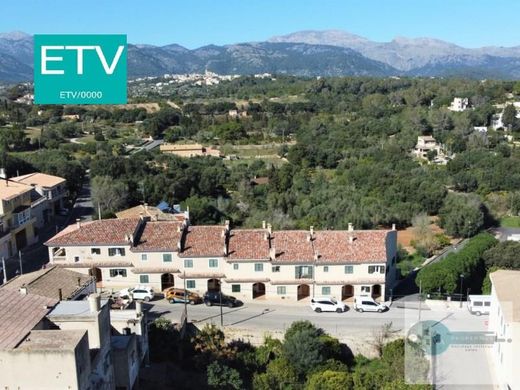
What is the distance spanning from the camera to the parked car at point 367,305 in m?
28.7

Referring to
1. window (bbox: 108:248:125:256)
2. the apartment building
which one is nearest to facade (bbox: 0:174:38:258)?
window (bbox: 108:248:125:256)

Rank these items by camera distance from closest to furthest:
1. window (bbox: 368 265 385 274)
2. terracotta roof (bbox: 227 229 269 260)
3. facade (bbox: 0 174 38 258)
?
window (bbox: 368 265 385 274), terracotta roof (bbox: 227 229 269 260), facade (bbox: 0 174 38 258)

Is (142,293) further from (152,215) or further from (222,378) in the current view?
(152,215)

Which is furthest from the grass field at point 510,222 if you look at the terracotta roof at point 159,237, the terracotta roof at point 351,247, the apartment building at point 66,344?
the apartment building at point 66,344

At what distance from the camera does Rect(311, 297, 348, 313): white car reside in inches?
1126

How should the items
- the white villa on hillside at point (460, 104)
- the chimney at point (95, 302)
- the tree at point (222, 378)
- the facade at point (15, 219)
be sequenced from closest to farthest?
the chimney at point (95, 302) → the tree at point (222, 378) → the facade at point (15, 219) → the white villa on hillside at point (460, 104)

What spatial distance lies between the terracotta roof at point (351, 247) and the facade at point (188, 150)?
47.9m

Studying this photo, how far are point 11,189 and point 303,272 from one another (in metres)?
22.5

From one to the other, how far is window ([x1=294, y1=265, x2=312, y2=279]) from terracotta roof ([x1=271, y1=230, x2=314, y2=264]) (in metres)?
0.42

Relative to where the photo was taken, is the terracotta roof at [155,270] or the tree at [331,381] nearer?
the tree at [331,381]

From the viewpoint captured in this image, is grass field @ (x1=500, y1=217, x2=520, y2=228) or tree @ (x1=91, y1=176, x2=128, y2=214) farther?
grass field @ (x1=500, y1=217, x2=520, y2=228)

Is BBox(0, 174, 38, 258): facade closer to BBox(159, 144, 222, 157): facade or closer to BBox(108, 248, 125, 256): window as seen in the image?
BBox(108, 248, 125, 256): window

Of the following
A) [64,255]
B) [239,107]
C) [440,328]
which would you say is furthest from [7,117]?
[440,328]

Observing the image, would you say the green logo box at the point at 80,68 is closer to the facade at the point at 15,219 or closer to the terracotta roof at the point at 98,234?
the terracotta roof at the point at 98,234
